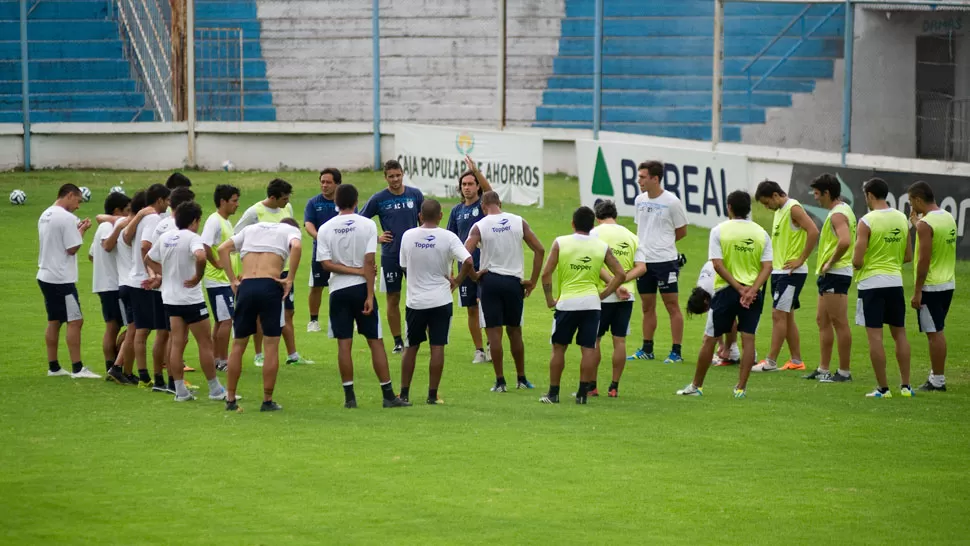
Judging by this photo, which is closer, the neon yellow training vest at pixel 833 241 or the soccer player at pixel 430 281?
the soccer player at pixel 430 281

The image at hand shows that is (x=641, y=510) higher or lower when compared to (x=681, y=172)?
lower

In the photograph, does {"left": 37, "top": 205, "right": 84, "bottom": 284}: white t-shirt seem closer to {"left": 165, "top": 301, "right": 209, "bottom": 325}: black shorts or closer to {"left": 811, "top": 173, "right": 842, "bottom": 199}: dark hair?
{"left": 165, "top": 301, "right": 209, "bottom": 325}: black shorts

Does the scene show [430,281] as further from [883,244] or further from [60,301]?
[883,244]

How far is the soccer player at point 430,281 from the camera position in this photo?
11.0 meters

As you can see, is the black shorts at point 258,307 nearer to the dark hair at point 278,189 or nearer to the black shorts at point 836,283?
the dark hair at point 278,189

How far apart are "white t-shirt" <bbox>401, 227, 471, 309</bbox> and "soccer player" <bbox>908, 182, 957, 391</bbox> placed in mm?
4404

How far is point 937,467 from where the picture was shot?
29.7 ft

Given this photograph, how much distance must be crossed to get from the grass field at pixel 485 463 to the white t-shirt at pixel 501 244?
1239 millimetres

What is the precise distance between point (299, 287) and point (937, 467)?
11738mm

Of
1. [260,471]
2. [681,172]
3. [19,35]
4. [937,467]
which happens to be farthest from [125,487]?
[19,35]

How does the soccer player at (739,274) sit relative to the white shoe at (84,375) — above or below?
above

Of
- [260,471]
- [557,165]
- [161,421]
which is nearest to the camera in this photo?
[260,471]

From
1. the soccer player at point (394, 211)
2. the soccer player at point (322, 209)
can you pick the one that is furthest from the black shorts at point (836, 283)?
the soccer player at point (322, 209)

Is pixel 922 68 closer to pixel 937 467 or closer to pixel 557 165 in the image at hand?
pixel 557 165
